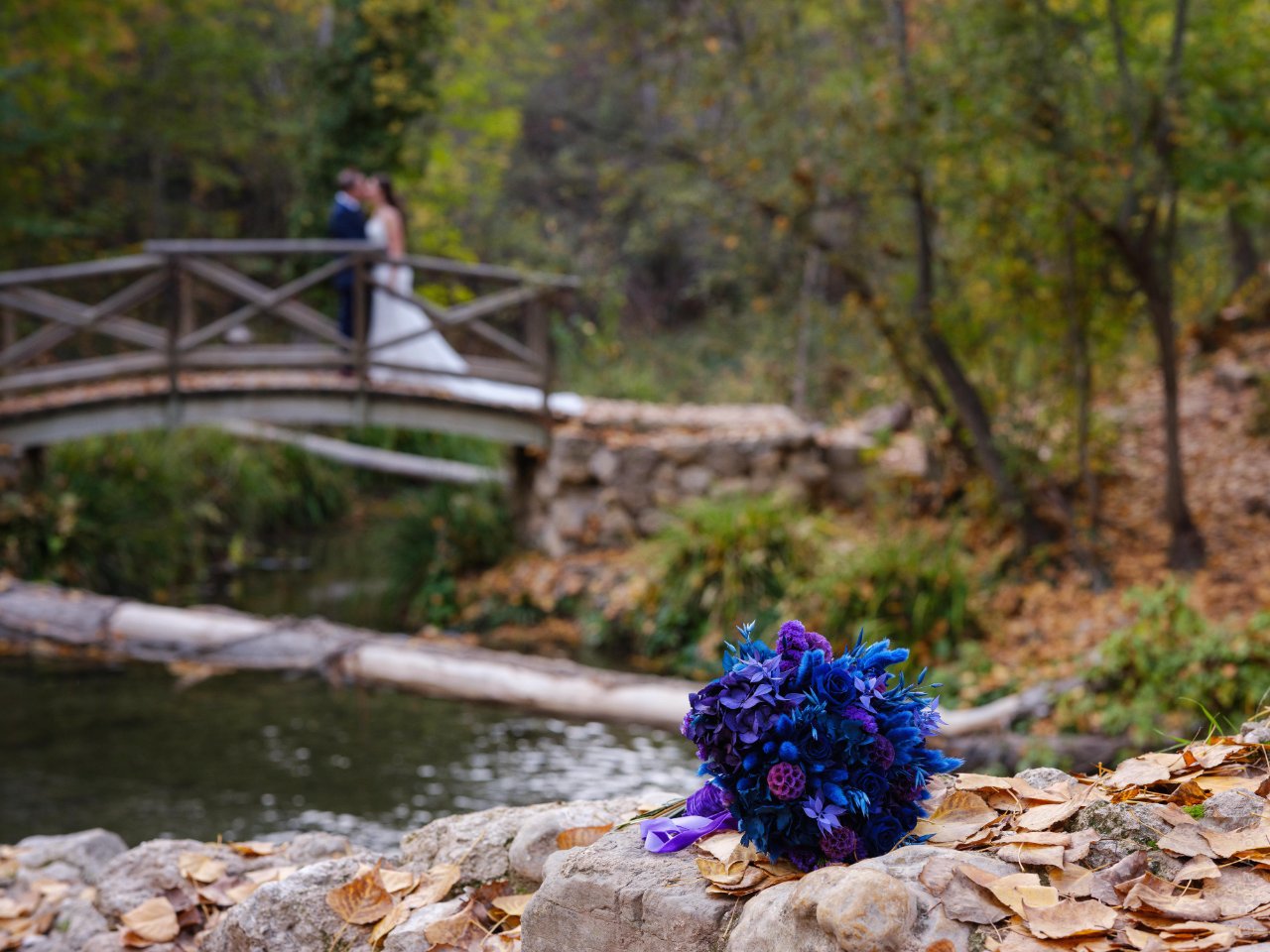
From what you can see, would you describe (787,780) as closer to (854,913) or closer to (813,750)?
(813,750)

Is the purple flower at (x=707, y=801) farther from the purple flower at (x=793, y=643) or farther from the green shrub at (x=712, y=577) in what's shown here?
the green shrub at (x=712, y=577)

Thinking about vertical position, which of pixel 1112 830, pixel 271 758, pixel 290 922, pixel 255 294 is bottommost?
pixel 271 758

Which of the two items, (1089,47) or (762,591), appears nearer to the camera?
(1089,47)

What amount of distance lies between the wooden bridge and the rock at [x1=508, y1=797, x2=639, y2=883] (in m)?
7.28

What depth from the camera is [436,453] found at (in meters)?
14.3

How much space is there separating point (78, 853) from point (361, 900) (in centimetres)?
186

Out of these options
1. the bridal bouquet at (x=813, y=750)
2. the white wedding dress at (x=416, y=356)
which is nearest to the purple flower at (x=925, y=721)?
the bridal bouquet at (x=813, y=750)

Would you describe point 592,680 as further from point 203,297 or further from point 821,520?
point 203,297

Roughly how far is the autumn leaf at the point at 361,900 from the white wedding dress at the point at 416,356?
7488mm

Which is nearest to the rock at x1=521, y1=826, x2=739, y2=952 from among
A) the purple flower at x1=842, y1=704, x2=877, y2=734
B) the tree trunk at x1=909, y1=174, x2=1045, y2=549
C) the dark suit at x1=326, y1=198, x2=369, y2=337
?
the purple flower at x1=842, y1=704, x2=877, y2=734

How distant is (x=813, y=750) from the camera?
2.05 metres

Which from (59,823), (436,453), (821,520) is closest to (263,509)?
(436,453)

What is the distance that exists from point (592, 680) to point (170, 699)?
126 inches

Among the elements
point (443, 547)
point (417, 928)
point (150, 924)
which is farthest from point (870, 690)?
point (443, 547)
